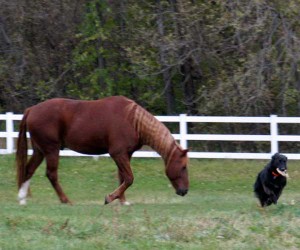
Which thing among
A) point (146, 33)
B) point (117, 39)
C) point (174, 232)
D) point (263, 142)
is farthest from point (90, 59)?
point (174, 232)

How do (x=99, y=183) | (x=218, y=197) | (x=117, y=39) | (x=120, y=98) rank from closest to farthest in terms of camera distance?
(x=120, y=98) < (x=218, y=197) < (x=99, y=183) < (x=117, y=39)

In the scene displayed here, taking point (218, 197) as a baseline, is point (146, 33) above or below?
above

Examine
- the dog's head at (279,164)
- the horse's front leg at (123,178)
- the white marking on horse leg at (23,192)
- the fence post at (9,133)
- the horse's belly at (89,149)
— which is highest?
the dog's head at (279,164)

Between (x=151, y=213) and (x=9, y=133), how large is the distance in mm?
8617

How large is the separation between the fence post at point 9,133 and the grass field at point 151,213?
1.79ft

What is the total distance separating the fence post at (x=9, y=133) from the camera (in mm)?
19036

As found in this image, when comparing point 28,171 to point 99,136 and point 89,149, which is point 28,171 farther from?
point 99,136

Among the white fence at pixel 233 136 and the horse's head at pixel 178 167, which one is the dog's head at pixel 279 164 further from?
the white fence at pixel 233 136

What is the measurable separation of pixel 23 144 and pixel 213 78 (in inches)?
339

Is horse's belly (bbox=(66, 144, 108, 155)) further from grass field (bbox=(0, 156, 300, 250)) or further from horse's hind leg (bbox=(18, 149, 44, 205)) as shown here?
grass field (bbox=(0, 156, 300, 250))

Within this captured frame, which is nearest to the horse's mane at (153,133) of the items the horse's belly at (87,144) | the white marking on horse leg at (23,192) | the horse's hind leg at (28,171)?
the horse's belly at (87,144)

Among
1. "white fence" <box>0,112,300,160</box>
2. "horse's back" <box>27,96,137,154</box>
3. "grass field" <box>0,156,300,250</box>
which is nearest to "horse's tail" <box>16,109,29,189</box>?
"horse's back" <box>27,96,137,154</box>

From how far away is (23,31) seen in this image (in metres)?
22.6

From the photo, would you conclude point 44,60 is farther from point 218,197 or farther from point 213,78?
point 218,197
